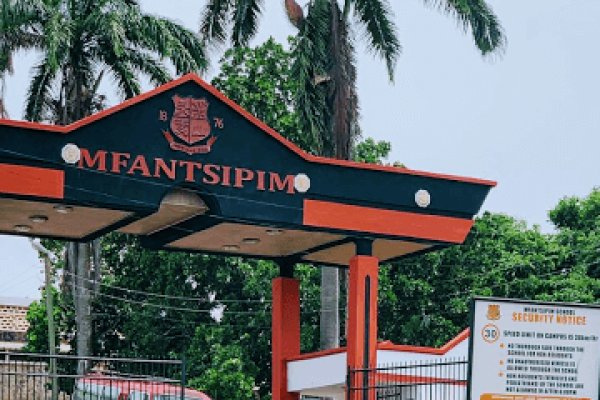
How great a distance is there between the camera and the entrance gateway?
23.8 m

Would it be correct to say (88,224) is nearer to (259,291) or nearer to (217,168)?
(217,168)

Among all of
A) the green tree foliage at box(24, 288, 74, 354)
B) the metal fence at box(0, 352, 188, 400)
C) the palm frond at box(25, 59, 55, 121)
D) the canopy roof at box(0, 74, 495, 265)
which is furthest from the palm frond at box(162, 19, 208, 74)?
the canopy roof at box(0, 74, 495, 265)

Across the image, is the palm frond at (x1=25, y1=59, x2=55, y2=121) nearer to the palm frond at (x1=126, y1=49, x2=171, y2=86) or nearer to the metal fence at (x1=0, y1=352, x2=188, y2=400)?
the palm frond at (x1=126, y1=49, x2=171, y2=86)

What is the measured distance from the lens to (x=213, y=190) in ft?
82.0

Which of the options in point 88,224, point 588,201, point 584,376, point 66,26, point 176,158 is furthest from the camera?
point 588,201

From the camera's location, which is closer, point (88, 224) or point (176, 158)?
point (176, 158)

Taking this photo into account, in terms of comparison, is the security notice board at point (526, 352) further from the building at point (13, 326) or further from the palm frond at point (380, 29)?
the building at point (13, 326)

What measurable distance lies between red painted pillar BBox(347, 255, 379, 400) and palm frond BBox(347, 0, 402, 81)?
530 inches

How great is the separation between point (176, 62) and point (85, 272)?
6815mm

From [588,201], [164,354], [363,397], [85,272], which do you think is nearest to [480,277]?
[588,201]

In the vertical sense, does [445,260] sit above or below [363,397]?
above

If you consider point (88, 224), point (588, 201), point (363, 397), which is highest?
point (588, 201)

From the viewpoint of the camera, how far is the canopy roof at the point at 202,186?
23.8 metres

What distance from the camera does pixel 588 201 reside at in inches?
2167
